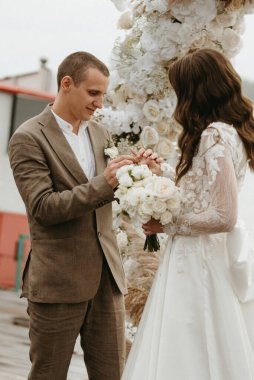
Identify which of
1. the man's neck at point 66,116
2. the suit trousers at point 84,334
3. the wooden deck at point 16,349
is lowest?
the wooden deck at point 16,349

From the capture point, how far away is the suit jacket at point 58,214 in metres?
3.55

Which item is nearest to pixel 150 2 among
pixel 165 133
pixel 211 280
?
pixel 165 133

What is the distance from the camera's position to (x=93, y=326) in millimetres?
3764

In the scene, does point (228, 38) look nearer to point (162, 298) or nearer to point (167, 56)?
point (167, 56)

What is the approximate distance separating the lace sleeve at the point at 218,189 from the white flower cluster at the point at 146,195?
134mm

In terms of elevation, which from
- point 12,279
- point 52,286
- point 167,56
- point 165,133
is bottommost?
point 12,279

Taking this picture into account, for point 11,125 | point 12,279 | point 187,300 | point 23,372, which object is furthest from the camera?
point 11,125

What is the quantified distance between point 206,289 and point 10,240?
1434cm

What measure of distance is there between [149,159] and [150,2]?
125 cm

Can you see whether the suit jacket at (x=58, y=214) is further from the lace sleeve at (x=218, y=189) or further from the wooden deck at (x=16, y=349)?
the wooden deck at (x=16, y=349)

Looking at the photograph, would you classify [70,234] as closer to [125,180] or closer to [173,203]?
[125,180]

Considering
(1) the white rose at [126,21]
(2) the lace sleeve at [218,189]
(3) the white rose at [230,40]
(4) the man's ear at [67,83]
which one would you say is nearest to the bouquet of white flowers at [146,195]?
(2) the lace sleeve at [218,189]

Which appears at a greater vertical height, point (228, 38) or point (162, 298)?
point (228, 38)

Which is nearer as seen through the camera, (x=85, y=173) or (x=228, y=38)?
(x=85, y=173)
